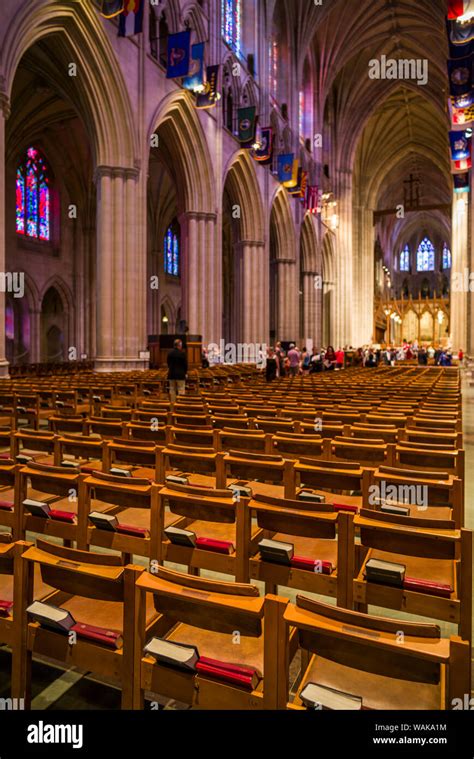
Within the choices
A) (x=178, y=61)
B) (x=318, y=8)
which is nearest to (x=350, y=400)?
(x=178, y=61)

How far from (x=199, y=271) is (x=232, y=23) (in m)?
12.5

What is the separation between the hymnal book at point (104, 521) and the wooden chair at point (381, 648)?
5.51 feet

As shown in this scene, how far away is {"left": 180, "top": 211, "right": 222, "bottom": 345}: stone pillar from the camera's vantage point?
864 inches

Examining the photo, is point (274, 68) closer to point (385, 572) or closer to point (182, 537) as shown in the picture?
point (182, 537)

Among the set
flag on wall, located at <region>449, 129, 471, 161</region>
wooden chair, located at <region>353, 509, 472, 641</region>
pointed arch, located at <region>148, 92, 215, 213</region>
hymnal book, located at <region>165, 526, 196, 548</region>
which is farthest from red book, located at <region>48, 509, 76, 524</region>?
flag on wall, located at <region>449, 129, 471, 161</region>

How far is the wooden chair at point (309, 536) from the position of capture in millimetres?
2545

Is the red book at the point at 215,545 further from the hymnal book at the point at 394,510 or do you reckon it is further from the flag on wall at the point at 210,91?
the flag on wall at the point at 210,91

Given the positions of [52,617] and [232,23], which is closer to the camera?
[52,617]

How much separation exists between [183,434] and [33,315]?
77.5 feet

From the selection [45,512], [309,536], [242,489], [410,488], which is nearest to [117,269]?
[242,489]

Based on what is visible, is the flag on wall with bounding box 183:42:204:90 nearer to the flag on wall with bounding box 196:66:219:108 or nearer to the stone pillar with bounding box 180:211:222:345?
the flag on wall with bounding box 196:66:219:108

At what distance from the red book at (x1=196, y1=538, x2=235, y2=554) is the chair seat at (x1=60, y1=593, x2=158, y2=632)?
20.9 inches

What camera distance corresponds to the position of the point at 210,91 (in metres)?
19.3
